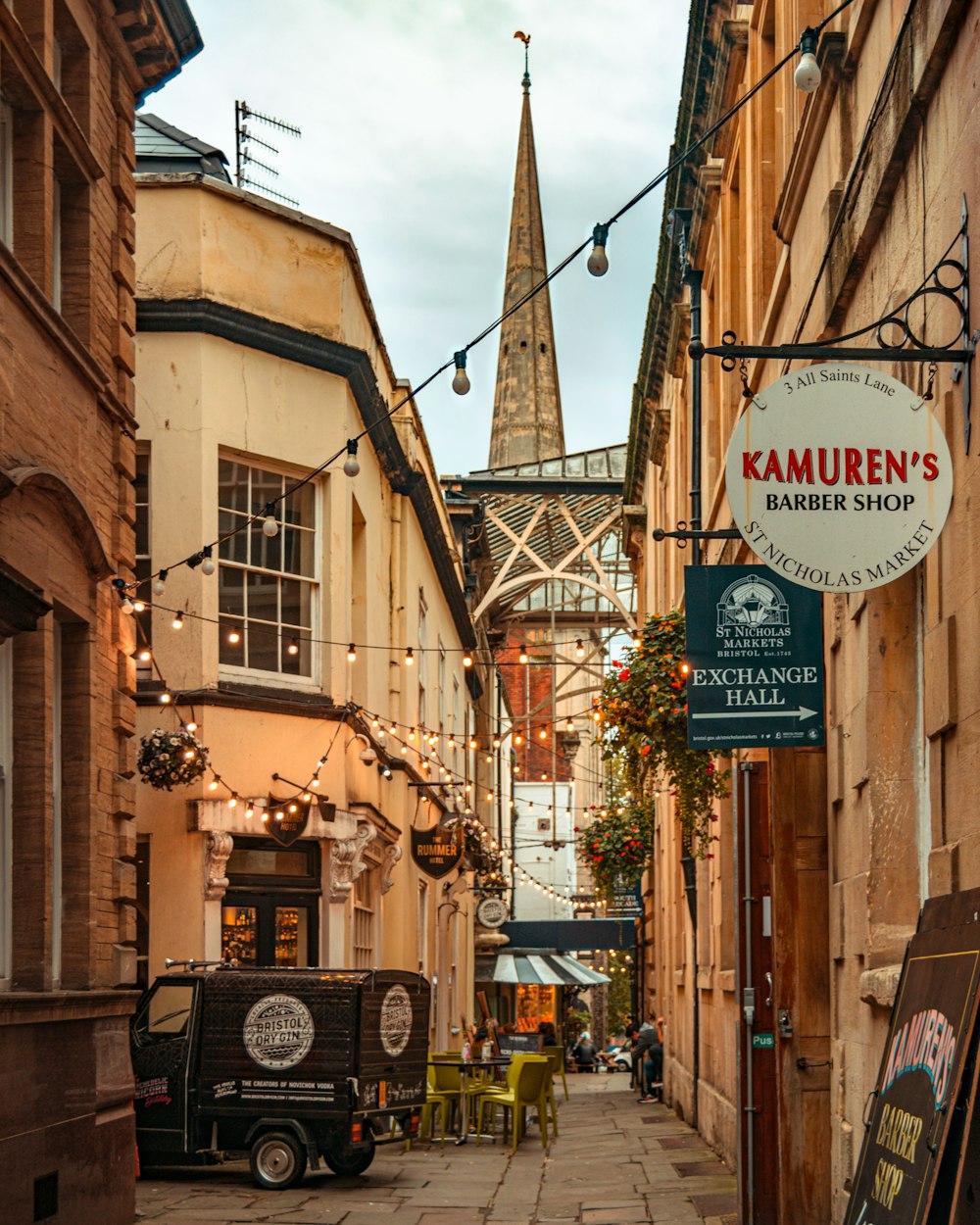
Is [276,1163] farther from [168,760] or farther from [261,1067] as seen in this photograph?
[168,760]

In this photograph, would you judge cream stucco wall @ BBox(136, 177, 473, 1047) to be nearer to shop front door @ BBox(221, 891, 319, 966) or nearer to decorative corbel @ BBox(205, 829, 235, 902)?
decorative corbel @ BBox(205, 829, 235, 902)

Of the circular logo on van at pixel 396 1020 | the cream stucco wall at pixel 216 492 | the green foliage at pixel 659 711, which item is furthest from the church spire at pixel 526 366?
the green foliage at pixel 659 711

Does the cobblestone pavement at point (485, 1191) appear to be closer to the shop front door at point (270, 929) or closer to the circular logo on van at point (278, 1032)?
the circular logo on van at point (278, 1032)

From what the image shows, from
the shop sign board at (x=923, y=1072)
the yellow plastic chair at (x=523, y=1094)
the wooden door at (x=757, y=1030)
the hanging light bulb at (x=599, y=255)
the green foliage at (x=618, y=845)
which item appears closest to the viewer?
the shop sign board at (x=923, y=1072)

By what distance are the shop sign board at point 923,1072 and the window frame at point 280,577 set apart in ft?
37.5

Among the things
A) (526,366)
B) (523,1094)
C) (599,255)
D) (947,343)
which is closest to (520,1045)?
(523,1094)

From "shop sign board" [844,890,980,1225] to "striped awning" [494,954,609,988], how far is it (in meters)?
27.6

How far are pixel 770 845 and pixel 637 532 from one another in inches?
880

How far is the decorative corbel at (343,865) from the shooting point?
17.4m

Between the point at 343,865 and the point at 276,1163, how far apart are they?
396 centimetres

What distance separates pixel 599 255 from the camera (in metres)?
9.04

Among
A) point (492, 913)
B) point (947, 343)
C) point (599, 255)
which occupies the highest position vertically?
point (599, 255)

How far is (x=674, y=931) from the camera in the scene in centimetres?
2545

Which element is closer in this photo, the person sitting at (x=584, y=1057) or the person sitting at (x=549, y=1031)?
the person sitting at (x=549, y=1031)
